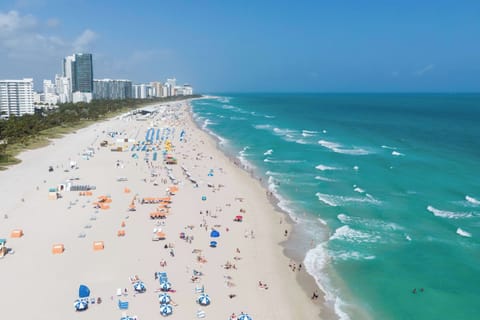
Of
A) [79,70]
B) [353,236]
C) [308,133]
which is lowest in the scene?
[353,236]

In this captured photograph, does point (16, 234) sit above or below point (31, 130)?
below

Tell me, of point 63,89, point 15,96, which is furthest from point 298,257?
point 63,89

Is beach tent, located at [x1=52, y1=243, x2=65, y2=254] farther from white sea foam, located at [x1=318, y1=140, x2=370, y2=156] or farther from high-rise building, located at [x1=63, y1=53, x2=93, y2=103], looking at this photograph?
high-rise building, located at [x1=63, y1=53, x2=93, y2=103]

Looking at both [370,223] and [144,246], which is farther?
[370,223]

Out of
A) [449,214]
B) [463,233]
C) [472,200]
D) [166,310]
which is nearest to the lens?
[166,310]

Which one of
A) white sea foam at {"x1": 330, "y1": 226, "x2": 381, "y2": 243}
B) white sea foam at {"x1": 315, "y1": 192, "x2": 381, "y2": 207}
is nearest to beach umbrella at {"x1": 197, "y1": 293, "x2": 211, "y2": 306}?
white sea foam at {"x1": 330, "y1": 226, "x2": 381, "y2": 243}

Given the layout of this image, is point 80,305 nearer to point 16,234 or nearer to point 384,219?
point 16,234

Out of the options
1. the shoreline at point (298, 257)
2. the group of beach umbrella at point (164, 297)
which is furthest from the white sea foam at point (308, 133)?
the group of beach umbrella at point (164, 297)

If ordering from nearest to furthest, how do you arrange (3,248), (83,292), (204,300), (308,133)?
(204,300), (83,292), (3,248), (308,133)
